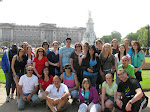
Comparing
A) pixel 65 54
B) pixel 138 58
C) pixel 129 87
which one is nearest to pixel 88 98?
pixel 129 87

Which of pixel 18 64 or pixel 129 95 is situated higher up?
pixel 18 64

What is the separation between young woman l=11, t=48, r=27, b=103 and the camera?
→ 20.7 feet

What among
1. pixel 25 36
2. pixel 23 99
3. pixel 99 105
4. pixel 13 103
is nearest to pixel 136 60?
pixel 99 105

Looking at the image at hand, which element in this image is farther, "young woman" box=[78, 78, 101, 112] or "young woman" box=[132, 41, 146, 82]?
"young woman" box=[132, 41, 146, 82]

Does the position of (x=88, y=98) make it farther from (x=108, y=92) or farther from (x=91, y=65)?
(x=91, y=65)

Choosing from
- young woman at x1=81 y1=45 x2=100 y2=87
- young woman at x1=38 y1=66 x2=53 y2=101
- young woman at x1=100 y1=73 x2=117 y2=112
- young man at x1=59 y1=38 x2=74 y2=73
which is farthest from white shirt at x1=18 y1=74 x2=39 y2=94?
young woman at x1=100 y1=73 x2=117 y2=112

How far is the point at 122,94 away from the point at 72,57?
233 centimetres

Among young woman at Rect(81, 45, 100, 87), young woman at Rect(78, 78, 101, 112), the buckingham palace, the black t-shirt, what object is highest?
the buckingham palace

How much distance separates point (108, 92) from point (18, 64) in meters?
3.36

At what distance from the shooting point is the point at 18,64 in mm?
6367

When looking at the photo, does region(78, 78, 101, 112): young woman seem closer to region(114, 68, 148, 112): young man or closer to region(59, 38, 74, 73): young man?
region(114, 68, 148, 112): young man

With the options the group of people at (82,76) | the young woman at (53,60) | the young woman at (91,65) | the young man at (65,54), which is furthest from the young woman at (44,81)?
the young woman at (91,65)

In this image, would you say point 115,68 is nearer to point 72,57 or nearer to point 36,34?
point 72,57

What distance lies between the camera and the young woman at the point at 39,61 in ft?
20.3
